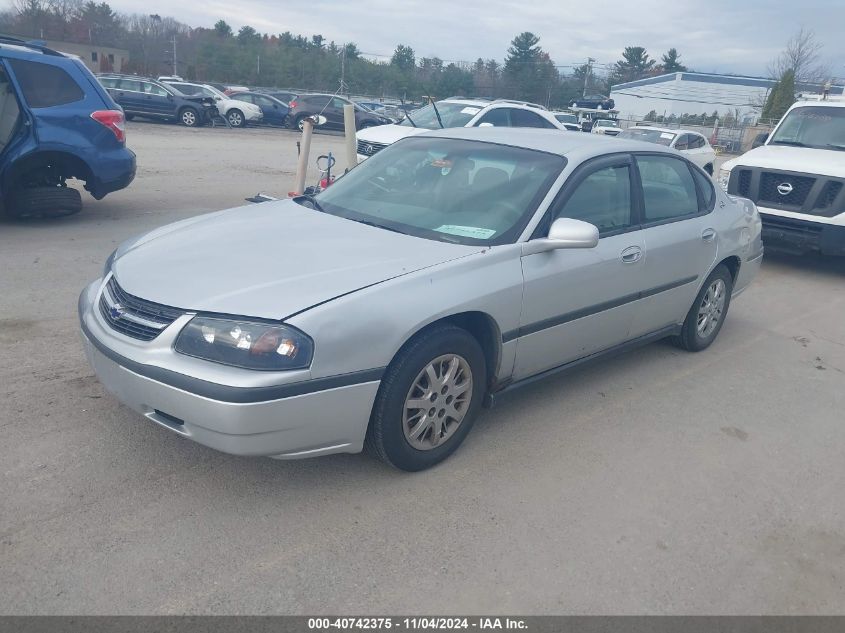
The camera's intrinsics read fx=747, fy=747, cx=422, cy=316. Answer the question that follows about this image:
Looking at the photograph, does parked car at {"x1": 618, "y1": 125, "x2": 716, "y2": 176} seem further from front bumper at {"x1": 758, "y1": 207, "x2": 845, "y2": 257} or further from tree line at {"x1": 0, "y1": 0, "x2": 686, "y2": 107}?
tree line at {"x1": 0, "y1": 0, "x2": 686, "y2": 107}

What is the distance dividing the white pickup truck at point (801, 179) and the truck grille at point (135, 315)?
7983 mm

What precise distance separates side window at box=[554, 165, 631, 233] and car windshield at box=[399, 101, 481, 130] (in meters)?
8.20

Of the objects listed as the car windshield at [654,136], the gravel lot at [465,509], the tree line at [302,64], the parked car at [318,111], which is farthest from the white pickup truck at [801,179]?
→ the tree line at [302,64]

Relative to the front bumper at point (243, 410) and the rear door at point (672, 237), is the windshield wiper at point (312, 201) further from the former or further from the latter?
the rear door at point (672, 237)

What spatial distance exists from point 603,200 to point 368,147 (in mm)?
8935

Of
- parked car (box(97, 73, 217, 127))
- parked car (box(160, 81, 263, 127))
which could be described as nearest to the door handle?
parked car (box(97, 73, 217, 127))

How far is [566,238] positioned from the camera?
12.6 feet

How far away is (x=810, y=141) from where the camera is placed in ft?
32.0

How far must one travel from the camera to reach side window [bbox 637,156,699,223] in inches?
192

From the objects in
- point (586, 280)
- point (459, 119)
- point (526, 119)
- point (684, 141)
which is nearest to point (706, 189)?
point (586, 280)

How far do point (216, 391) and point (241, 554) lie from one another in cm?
66

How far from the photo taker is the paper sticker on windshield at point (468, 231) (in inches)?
155

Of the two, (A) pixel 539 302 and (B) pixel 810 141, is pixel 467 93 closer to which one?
(B) pixel 810 141

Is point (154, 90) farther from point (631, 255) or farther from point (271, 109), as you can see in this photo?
point (631, 255)
